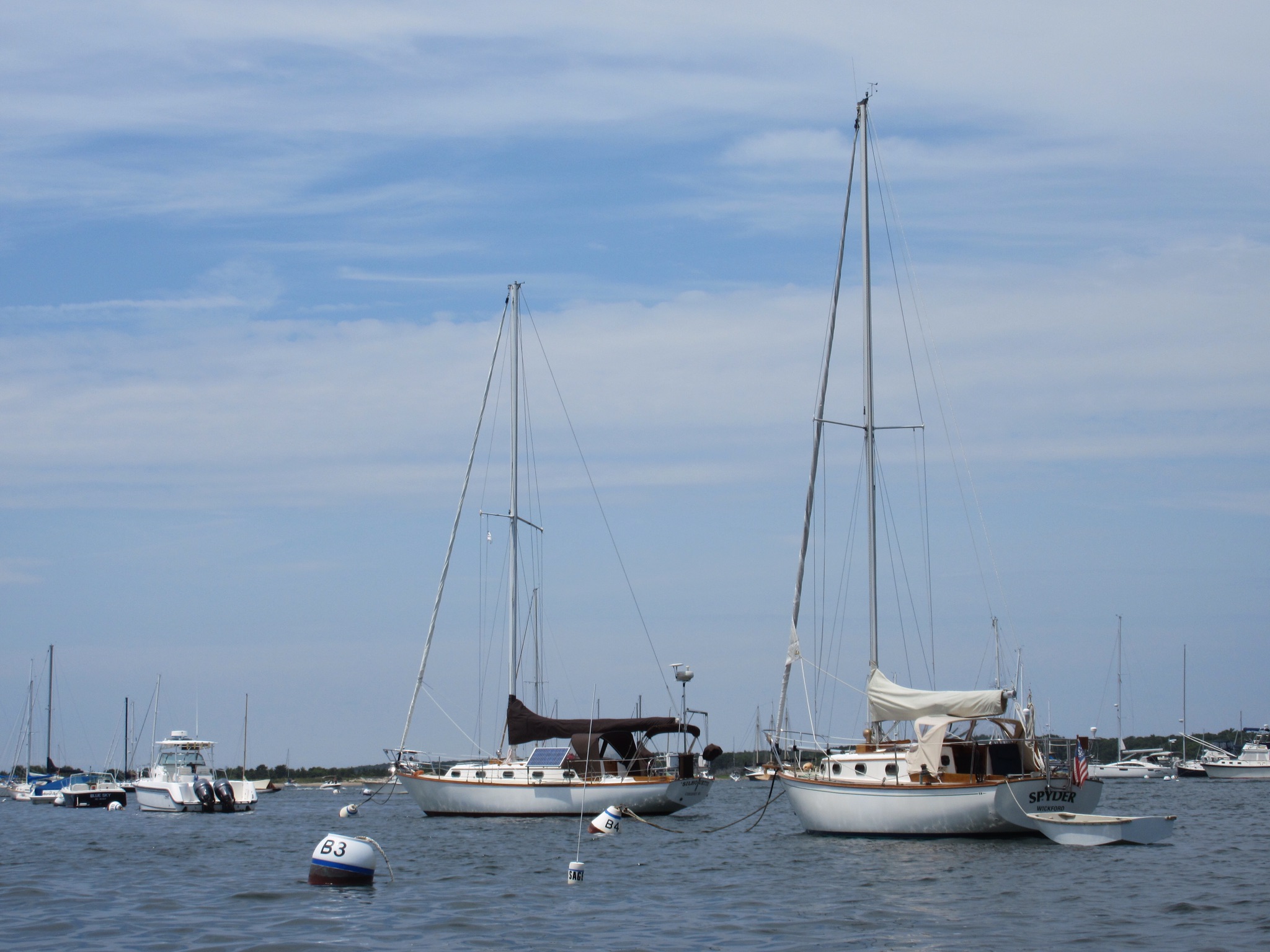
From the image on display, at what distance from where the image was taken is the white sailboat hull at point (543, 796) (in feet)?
156

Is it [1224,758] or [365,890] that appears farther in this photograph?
[1224,758]

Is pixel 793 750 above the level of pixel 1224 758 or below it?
above

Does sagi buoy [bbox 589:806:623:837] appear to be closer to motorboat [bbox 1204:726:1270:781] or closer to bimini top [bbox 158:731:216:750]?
bimini top [bbox 158:731:216:750]

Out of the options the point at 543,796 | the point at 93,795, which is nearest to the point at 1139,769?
the point at 93,795

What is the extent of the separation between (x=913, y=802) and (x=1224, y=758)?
96.0 metres

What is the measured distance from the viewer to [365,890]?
27.9m

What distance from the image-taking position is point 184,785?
67.8m

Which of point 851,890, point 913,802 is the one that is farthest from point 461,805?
point 851,890

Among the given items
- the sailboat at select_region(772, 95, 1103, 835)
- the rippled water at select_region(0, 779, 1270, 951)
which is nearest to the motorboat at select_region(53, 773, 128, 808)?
the rippled water at select_region(0, 779, 1270, 951)

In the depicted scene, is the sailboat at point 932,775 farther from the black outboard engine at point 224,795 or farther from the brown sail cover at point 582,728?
the black outboard engine at point 224,795

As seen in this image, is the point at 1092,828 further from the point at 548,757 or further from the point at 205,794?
the point at 205,794

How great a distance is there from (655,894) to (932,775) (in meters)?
9.81

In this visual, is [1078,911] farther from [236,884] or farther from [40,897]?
[40,897]

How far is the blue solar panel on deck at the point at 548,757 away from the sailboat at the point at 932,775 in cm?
1257
